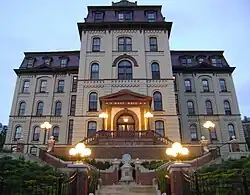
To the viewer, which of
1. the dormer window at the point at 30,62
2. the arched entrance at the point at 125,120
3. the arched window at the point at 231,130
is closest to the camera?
the arched entrance at the point at 125,120

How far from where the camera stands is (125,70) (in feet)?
102

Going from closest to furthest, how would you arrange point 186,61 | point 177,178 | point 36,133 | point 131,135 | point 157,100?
point 177,178 < point 131,135 < point 157,100 < point 36,133 < point 186,61

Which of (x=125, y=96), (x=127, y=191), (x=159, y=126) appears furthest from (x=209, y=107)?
(x=127, y=191)

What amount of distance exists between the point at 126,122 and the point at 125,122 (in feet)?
0.35

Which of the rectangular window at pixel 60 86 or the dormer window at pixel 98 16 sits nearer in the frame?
the dormer window at pixel 98 16

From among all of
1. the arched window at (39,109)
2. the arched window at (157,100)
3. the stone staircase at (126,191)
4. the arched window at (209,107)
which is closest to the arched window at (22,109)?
the arched window at (39,109)

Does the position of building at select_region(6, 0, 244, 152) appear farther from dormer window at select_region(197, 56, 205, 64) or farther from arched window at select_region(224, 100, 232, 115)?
arched window at select_region(224, 100, 232, 115)

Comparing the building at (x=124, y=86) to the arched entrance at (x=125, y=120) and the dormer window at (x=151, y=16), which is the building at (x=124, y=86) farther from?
the arched entrance at (x=125, y=120)

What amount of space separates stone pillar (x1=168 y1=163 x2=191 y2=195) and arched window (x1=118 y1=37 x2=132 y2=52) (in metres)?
23.0

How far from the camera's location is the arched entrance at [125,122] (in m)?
27.3

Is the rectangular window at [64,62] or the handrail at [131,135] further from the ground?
the rectangular window at [64,62]

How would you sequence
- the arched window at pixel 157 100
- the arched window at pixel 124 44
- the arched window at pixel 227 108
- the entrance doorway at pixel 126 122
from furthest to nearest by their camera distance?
1. the arched window at pixel 227 108
2. the arched window at pixel 124 44
3. the arched window at pixel 157 100
4. the entrance doorway at pixel 126 122

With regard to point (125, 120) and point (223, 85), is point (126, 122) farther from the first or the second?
point (223, 85)

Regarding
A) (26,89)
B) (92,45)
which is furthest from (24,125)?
(92,45)
